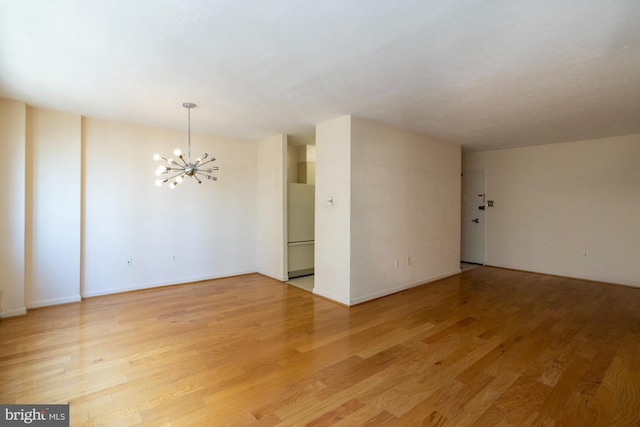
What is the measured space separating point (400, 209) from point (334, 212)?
3.96 feet

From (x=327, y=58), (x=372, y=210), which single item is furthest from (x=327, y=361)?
(x=327, y=58)

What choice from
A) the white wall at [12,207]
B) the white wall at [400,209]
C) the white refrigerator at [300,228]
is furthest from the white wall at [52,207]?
the white wall at [400,209]

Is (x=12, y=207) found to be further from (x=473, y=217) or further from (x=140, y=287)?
(x=473, y=217)

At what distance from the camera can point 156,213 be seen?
4.87 m

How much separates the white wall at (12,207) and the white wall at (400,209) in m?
4.13

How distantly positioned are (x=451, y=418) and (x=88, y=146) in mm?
5295

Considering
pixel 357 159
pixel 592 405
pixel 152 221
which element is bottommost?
pixel 592 405

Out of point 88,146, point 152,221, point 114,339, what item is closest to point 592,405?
point 114,339

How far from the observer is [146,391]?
7.17ft

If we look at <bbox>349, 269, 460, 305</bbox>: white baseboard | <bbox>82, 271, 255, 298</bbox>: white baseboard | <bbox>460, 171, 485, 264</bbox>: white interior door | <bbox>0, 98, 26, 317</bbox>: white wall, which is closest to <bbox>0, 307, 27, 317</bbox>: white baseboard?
<bbox>0, 98, 26, 317</bbox>: white wall

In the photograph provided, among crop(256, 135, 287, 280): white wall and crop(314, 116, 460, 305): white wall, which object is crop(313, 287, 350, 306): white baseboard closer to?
crop(314, 116, 460, 305): white wall

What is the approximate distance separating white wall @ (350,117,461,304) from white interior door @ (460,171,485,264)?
112 centimetres

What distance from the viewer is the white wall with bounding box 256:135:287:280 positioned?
17.7ft

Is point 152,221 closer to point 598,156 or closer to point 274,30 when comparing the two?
point 274,30
